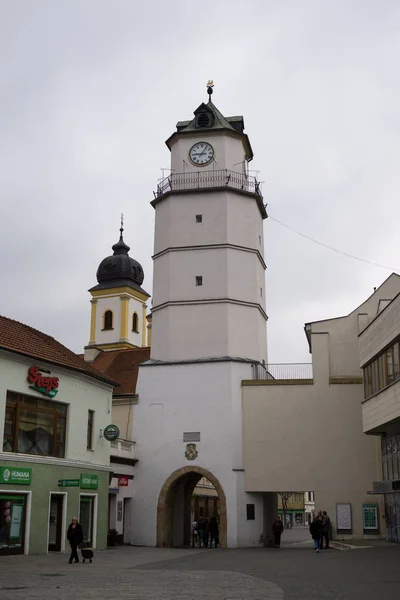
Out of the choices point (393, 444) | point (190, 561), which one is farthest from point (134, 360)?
point (190, 561)

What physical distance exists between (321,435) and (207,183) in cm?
1391

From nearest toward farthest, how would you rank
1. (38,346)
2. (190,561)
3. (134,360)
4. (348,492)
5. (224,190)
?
(190,561)
(38,346)
(348,492)
(224,190)
(134,360)

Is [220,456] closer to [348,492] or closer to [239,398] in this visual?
[239,398]

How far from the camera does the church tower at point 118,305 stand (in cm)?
7275

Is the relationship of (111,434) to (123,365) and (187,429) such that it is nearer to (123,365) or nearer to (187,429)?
(187,429)

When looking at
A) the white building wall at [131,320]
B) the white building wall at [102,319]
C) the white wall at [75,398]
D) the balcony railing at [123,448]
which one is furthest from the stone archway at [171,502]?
the white building wall at [131,320]

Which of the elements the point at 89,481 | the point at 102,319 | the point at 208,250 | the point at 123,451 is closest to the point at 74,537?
the point at 89,481

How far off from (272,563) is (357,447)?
524 inches

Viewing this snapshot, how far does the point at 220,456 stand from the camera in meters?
34.1

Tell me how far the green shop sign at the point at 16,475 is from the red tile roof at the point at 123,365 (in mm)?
19005

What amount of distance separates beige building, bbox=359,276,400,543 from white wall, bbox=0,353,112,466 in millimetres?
10401

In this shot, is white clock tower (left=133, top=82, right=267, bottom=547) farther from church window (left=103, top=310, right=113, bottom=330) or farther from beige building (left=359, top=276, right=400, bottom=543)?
church window (left=103, top=310, right=113, bottom=330)

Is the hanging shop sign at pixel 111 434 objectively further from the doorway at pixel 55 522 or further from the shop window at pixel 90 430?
the doorway at pixel 55 522

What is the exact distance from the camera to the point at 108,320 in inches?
2906
